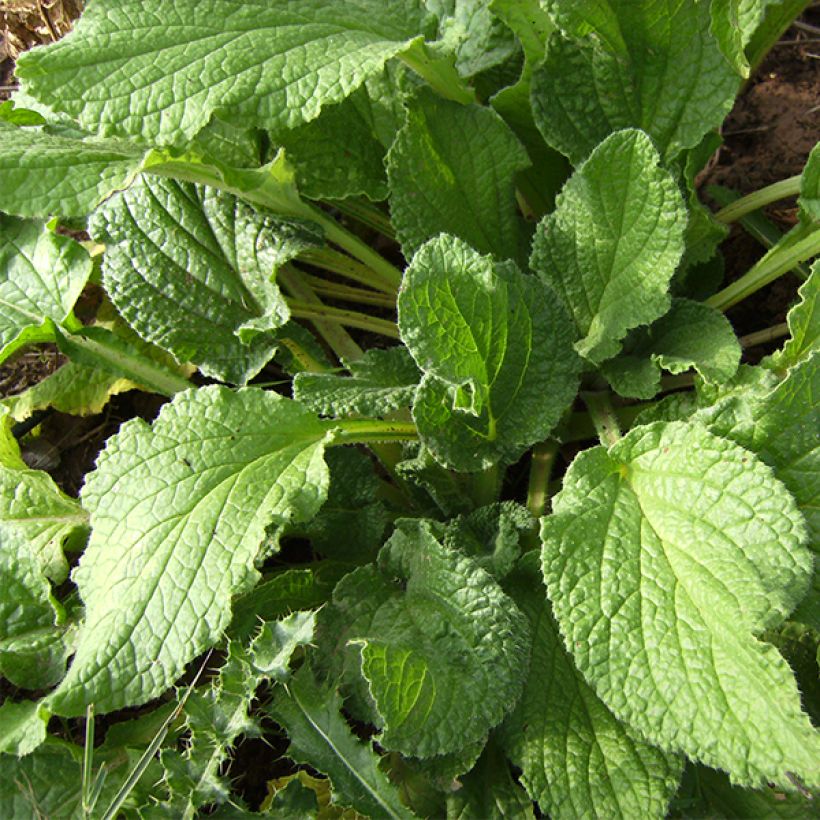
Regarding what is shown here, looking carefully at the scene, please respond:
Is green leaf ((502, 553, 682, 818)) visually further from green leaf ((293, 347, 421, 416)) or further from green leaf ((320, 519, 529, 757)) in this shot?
green leaf ((293, 347, 421, 416))

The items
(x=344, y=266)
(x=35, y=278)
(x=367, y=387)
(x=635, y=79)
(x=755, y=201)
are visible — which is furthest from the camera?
(x=344, y=266)

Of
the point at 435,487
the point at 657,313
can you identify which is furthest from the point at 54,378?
the point at 657,313

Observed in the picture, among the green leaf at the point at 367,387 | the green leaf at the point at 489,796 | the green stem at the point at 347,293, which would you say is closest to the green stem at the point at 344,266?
the green stem at the point at 347,293

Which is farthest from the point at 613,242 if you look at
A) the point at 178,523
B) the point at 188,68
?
the point at 178,523

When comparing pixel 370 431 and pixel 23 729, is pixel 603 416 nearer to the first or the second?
pixel 370 431

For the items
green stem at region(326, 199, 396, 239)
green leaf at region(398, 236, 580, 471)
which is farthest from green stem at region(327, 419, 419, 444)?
green stem at region(326, 199, 396, 239)

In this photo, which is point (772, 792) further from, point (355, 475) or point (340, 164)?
point (340, 164)
